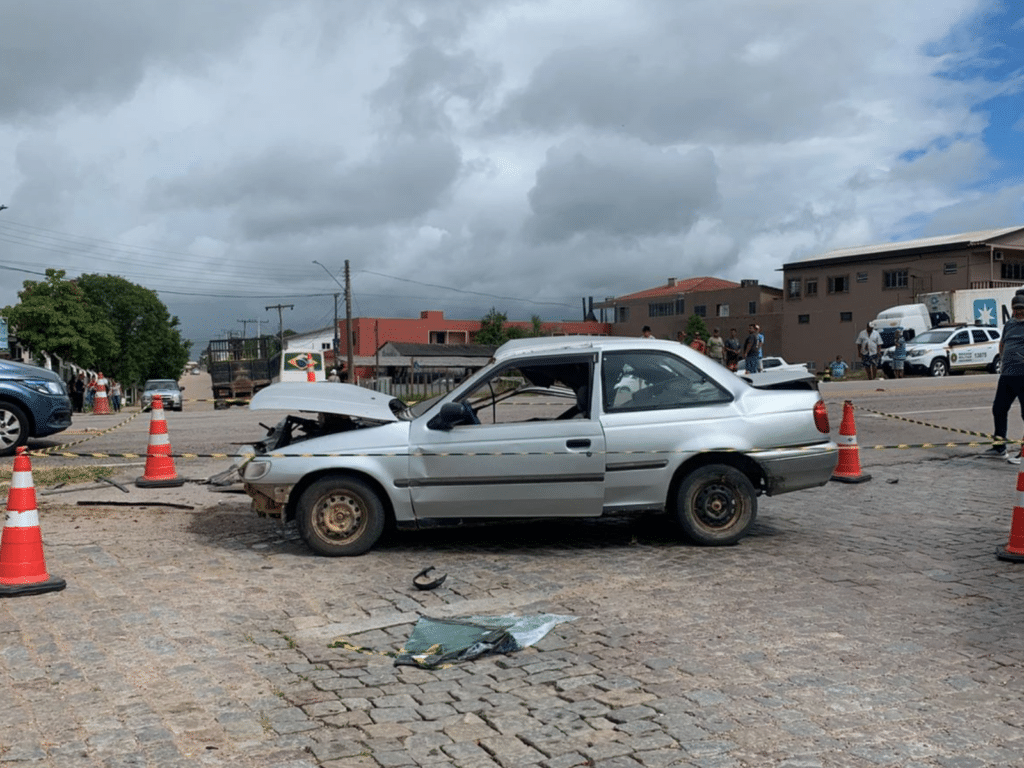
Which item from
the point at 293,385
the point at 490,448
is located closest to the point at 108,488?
the point at 293,385

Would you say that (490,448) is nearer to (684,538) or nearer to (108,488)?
(684,538)

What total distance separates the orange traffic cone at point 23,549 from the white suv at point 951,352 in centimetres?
2992

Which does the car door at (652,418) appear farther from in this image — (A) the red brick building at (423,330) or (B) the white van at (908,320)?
(A) the red brick building at (423,330)

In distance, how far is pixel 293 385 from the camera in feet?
25.1

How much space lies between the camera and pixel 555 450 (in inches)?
273

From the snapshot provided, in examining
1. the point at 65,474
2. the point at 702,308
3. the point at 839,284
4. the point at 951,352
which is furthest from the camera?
the point at 702,308

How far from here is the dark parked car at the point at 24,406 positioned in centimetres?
1277

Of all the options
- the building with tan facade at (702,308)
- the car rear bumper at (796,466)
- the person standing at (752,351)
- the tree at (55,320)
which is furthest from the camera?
the building with tan facade at (702,308)

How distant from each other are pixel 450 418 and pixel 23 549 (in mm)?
2894

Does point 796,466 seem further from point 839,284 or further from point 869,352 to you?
point 839,284

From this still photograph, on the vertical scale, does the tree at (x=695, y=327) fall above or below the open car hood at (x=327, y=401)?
above

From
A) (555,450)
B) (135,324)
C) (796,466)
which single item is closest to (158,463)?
(555,450)

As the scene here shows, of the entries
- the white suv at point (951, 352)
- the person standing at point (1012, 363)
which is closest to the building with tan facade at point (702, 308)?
the white suv at point (951, 352)

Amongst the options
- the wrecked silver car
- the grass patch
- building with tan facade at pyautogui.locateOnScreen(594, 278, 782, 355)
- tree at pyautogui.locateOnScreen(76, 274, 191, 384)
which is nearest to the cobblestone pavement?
the wrecked silver car
